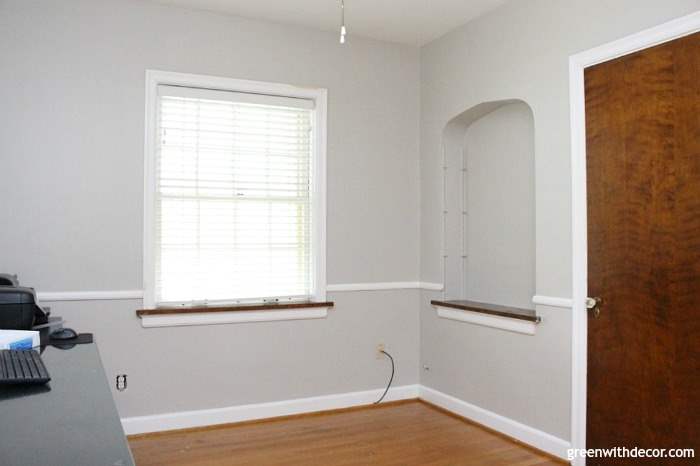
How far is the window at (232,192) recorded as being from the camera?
12.3 ft

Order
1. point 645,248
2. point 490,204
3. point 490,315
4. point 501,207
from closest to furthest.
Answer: point 645,248 < point 490,315 < point 501,207 < point 490,204

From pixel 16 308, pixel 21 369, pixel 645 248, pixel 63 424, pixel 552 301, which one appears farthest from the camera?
pixel 552 301

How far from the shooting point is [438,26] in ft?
13.6

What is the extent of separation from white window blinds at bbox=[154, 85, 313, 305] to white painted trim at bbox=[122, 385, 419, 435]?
74 cm

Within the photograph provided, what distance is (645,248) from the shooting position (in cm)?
278

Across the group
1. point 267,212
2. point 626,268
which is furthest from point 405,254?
point 626,268

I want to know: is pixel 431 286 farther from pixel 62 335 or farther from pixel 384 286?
pixel 62 335

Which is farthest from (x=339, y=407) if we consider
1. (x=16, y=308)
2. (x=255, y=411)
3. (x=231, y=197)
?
(x=16, y=308)

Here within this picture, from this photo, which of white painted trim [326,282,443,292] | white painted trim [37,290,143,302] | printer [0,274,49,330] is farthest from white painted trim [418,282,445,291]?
printer [0,274,49,330]

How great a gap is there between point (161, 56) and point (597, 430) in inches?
137

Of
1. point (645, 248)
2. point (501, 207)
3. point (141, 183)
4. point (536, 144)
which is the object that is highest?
point (536, 144)

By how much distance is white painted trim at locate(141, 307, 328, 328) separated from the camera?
12.1 feet

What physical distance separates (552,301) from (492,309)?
1.80 feet

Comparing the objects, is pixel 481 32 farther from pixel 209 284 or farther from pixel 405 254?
pixel 209 284
